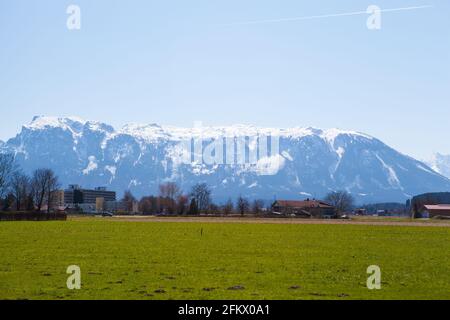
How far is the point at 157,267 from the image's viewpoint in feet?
101

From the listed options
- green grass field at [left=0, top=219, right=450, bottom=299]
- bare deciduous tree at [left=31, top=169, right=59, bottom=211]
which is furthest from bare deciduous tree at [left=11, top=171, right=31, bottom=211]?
green grass field at [left=0, top=219, right=450, bottom=299]

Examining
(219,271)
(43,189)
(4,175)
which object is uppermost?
(4,175)

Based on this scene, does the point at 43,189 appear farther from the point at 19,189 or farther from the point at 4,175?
the point at 4,175

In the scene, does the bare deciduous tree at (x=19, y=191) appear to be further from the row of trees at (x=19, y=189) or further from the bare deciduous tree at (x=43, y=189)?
the bare deciduous tree at (x=43, y=189)

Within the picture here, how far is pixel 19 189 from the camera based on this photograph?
568ft

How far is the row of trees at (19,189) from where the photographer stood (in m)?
161

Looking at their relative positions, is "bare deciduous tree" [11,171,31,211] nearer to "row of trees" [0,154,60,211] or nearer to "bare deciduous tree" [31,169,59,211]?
"row of trees" [0,154,60,211]

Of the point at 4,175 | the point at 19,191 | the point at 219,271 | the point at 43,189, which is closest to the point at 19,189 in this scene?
the point at 19,191
